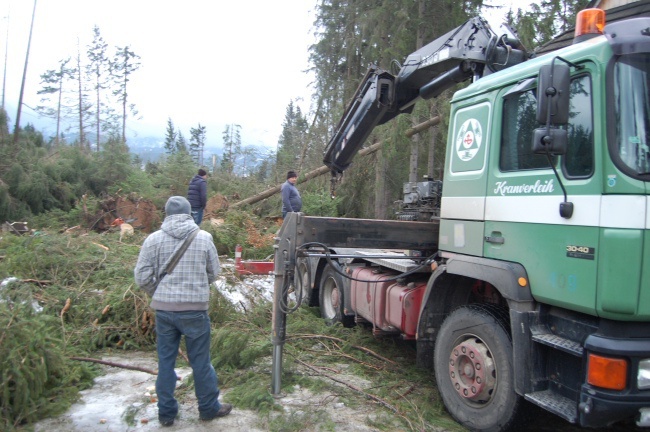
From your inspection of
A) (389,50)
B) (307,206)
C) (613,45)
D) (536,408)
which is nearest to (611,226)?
(613,45)

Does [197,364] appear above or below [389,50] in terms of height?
below

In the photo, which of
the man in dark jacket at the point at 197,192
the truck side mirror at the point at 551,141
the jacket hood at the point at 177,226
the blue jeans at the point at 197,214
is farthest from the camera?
the blue jeans at the point at 197,214

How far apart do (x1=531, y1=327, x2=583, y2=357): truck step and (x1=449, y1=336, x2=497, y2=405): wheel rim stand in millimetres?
524

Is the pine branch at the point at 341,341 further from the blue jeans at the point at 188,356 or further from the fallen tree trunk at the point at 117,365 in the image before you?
the blue jeans at the point at 188,356

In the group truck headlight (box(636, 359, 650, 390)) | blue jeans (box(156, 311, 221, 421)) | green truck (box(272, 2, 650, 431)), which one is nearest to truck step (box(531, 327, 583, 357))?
green truck (box(272, 2, 650, 431))

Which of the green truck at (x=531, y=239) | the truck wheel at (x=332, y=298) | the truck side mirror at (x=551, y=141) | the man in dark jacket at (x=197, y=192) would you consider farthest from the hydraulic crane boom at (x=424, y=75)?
the man in dark jacket at (x=197, y=192)

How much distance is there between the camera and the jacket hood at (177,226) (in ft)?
14.2

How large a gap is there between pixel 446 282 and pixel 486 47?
8.18 feet

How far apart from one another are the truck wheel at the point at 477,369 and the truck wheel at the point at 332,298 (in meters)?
2.59

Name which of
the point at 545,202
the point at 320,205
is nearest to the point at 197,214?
the point at 320,205

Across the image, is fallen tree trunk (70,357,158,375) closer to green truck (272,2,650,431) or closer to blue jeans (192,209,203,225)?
green truck (272,2,650,431)

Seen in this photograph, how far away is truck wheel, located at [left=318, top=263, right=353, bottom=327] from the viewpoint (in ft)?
23.2

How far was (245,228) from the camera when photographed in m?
13.8

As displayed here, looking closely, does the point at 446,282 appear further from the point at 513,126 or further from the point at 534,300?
the point at 513,126
